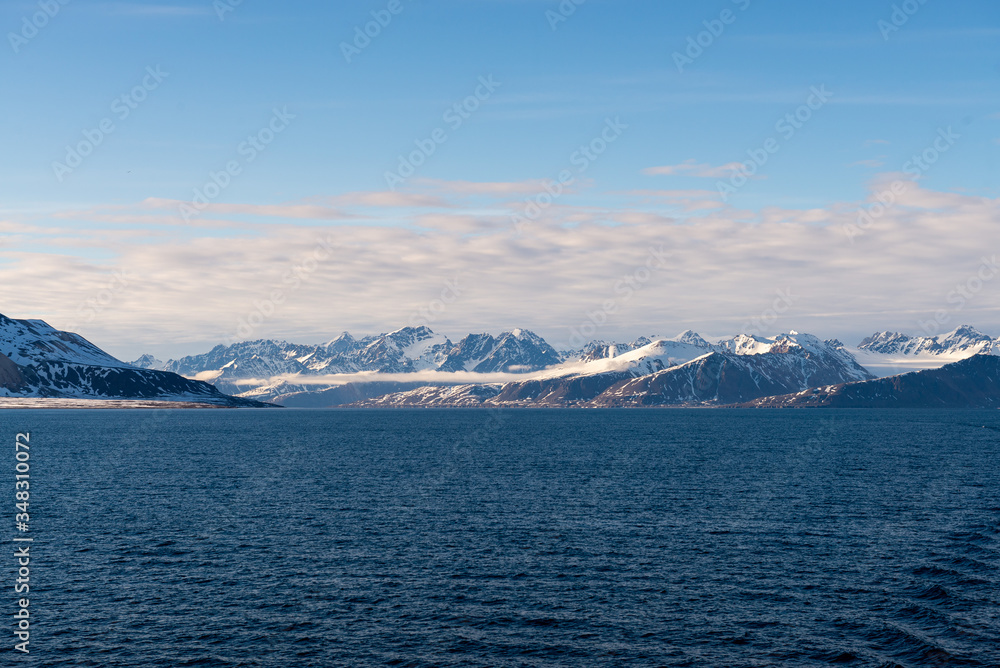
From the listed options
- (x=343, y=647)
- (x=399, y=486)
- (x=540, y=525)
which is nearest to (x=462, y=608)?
(x=343, y=647)

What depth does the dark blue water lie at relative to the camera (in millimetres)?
48781

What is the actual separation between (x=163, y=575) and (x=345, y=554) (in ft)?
49.5

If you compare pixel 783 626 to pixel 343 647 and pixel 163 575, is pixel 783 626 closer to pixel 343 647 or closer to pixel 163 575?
pixel 343 647

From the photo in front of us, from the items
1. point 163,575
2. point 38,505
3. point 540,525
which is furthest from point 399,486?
point 163,575

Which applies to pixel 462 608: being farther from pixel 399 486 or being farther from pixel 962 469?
pixel 962 469

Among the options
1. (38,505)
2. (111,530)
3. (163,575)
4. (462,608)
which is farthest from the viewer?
(38,505)

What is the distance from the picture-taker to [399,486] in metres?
121

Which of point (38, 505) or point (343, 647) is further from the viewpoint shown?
point (38, 505)

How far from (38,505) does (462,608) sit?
67612mm

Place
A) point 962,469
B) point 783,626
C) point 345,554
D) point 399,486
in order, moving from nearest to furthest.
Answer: point 783,626 → point 345,554 → point 399,486 → point 962,469

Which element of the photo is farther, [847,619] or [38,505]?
[38,505]

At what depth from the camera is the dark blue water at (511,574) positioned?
4878 cm

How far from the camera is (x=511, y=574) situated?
214ft

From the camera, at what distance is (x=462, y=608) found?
56.4m
